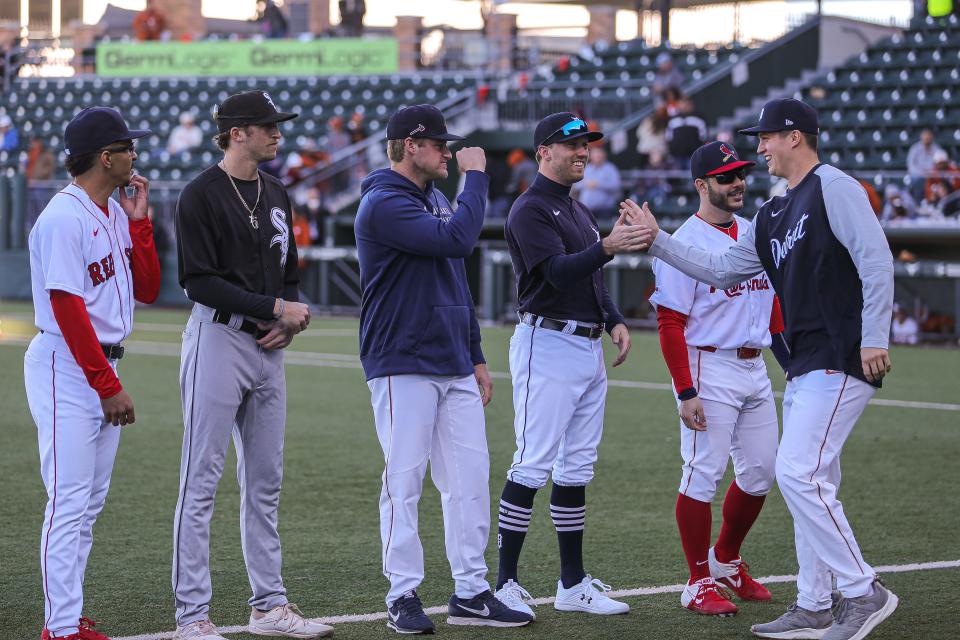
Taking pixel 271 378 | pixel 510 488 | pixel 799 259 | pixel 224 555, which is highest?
pixel 799 259

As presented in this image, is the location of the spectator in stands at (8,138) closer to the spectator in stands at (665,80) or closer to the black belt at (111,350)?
the spectator in stands at (665,80)

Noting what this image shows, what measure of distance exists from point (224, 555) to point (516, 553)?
173cm

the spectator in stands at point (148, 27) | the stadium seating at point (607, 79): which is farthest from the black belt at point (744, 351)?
the spectator in stands at point (148, 27)

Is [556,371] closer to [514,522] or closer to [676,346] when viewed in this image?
[676,346]

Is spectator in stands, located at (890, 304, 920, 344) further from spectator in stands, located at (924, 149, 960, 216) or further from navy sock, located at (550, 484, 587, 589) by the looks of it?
navy sock, located at (550, 484, 587, 589)

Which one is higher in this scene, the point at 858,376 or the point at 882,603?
the point at 858,376

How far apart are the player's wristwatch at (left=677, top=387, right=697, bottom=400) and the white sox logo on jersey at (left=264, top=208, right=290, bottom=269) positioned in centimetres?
177

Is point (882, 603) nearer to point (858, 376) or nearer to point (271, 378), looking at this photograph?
point (858, 376)

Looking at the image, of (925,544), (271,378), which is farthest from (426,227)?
(925,544)

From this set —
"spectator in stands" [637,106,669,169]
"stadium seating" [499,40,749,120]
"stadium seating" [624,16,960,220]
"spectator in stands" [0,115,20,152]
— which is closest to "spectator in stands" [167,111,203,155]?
"spectator in stands" [0,115,20,152]

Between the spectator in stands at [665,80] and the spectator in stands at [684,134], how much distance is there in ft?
2.62

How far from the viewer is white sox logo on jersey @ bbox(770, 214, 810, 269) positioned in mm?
5363

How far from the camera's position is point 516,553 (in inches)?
237

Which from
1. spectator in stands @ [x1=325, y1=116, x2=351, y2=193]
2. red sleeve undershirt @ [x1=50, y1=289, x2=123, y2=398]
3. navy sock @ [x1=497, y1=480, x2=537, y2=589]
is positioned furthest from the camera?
spectator in stands @ [x1=325, y1=116, x2=351, y2=193]
